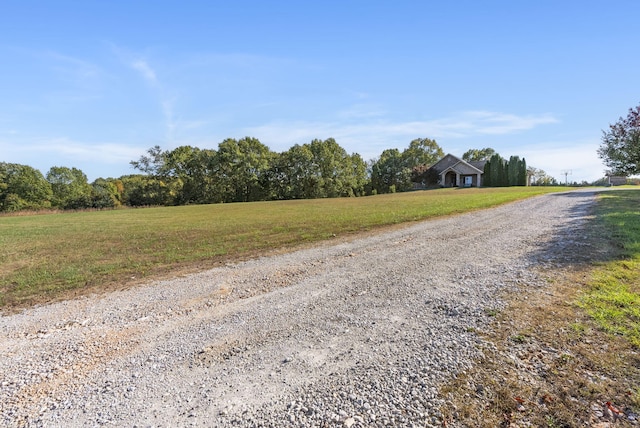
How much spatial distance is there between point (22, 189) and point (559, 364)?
249 feet

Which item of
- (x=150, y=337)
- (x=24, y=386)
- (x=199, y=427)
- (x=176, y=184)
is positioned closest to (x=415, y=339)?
(x=199, y=427)

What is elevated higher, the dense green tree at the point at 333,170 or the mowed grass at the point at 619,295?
the dense green tree at the point at 333,170

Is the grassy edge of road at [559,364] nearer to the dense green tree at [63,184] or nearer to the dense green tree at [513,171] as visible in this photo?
the dense green tree at [513,171]

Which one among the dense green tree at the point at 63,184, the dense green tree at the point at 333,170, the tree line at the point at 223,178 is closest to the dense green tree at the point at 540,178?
the tree line at the point at 223,178

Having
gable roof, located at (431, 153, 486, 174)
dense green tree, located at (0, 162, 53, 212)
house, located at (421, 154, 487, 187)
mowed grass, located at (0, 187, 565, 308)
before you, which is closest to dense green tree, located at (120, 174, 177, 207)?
dense green tree, located at (0, 162, 53, 212)

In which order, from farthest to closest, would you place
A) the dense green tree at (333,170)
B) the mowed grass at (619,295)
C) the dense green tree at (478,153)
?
1. the dense green tree at (478,153)
2. the dense green tree at (333,170)
3. the mowed grass at (619,295)

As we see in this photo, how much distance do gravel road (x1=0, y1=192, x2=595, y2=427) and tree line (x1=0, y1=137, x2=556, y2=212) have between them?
48.7 m

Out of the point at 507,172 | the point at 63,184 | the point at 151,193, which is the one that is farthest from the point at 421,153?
the point at 63,184

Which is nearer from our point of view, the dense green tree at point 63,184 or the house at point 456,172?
the house at point 456,172

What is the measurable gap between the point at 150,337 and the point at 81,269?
4837 millimetres

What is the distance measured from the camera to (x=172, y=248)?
924 cm

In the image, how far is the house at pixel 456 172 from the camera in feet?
161

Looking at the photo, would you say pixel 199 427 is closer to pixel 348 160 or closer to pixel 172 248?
pixel 172 248

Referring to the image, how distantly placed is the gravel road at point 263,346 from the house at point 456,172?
47073 mm
